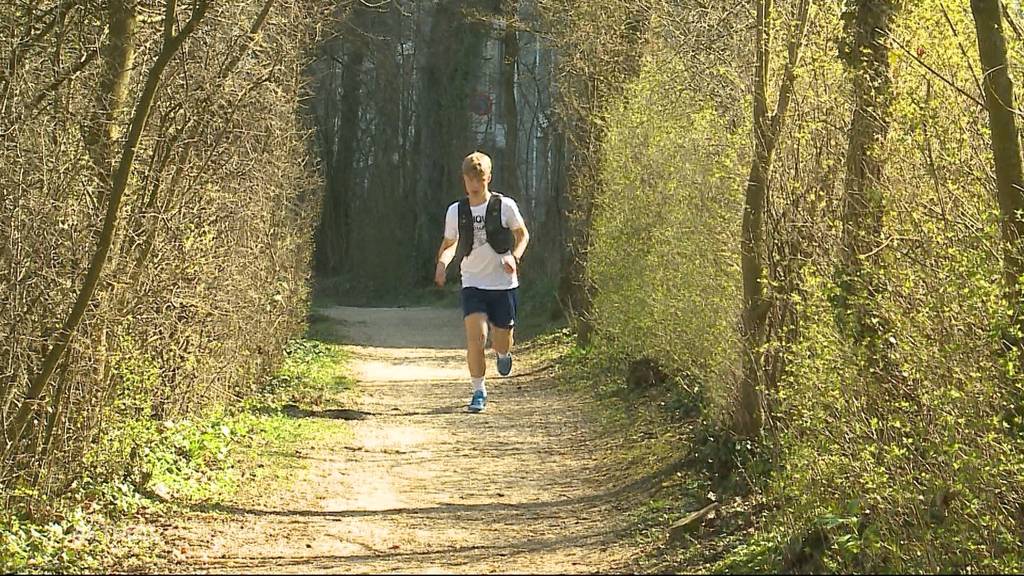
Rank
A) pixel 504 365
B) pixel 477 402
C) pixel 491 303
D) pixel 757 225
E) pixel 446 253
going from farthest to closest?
1. pixel 504 365
2. pixel 477 402
3. pixel 491 303
4. pixel 446 253
5. pixel 757 225

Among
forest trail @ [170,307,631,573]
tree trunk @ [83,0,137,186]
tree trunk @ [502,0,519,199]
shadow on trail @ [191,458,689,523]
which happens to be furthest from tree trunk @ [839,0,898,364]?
tree trunk @ [502,0,519,199]

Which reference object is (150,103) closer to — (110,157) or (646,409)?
(110,157)

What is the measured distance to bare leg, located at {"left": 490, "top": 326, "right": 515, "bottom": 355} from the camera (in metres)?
11.3

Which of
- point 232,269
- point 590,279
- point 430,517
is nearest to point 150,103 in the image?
point 430,517

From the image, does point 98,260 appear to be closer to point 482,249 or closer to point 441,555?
point 441,555

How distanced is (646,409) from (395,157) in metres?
32.8

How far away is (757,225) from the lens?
7.93m

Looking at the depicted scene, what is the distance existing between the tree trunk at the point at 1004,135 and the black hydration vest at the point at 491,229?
219 inches

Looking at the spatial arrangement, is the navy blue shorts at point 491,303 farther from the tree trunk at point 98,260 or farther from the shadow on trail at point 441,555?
the tree trunk at point 98,260

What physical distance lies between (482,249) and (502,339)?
936 millimetres

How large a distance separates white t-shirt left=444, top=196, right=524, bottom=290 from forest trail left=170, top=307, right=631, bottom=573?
3.80ft

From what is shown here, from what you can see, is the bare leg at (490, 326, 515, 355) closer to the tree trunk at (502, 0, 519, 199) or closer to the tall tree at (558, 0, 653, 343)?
the tall tree at (558, 0, 653, 343)

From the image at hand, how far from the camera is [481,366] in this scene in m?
11.1

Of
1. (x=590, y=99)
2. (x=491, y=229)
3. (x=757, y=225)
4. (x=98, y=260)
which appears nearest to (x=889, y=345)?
(x=757, y=225)
